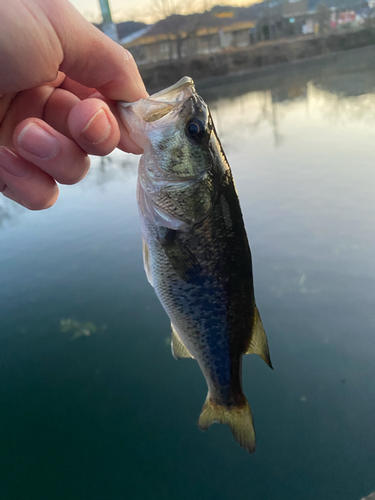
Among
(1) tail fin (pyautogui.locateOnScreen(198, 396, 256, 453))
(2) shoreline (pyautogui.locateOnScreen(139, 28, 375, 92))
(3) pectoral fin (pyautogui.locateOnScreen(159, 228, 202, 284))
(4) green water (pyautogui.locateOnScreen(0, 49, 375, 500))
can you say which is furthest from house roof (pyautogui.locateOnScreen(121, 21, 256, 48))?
(1) tail fin (pyautogui.locateOnScreen(198, 396, 256, 453))

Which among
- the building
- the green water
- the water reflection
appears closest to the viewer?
the green water

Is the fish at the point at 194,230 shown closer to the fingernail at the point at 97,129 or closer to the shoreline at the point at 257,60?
the fingernail at the point at 97,129

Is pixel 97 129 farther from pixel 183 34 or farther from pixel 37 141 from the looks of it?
pixel 183 34

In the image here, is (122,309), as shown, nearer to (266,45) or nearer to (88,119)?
(88,119)

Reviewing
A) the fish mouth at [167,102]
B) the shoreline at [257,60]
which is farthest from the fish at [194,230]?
the shoreline at [257,60]

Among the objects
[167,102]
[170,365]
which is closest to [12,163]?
[167,102]

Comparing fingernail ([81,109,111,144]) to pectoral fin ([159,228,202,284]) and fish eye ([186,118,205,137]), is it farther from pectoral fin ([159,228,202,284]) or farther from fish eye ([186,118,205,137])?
pectoral fin ([159,228,202,284])
